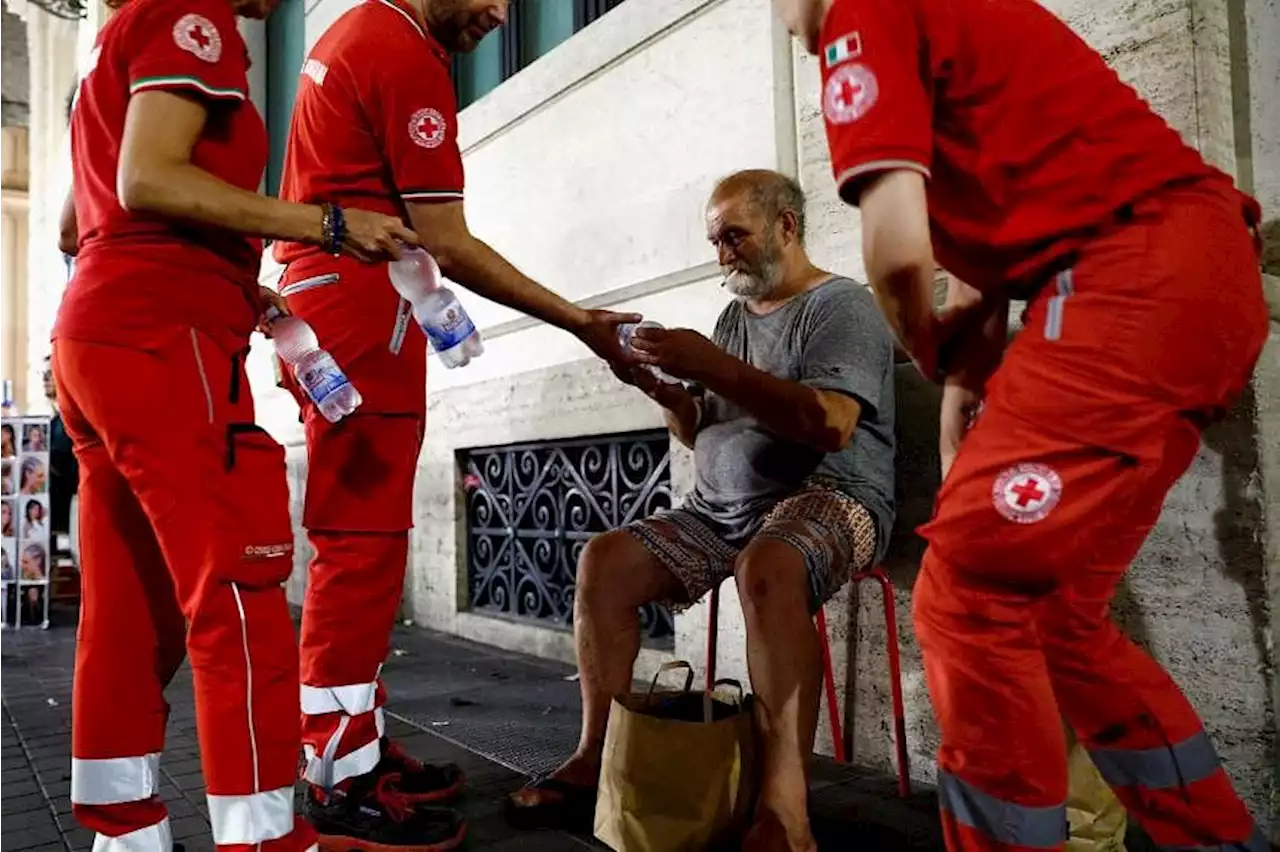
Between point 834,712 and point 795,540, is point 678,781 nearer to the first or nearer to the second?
point 795,540

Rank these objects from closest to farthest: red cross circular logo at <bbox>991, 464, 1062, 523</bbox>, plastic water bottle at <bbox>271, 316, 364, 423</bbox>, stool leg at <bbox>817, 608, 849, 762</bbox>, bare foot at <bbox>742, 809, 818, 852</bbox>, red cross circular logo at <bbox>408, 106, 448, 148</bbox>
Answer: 1. red cross circular logo at <bbox>991, 464, 1062, 523</bbox>
2. bare foot at <bbox>742, 809, 818, 852</bbox>
3. plastic water bottle at <bbox>271, 316, 364, 423</bbox>
4. red cross circular logo at <bbox>408, 106, 448, 148</bbox>
5. stool leg at <bbox>817, 608, 849, 762</bbox>

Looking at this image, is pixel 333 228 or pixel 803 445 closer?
pixel 333 228

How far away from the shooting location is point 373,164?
7.22ft

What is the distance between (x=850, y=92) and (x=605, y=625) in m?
1.42

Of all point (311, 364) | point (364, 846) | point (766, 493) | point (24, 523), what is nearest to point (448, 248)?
point (311, 364)

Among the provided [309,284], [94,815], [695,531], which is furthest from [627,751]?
[309,284]

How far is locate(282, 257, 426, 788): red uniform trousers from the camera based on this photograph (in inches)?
84.2

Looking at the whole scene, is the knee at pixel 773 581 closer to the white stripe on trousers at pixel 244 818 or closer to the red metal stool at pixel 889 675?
the red metal stool at pixel 889 675

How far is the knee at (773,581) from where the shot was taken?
2.02 meters

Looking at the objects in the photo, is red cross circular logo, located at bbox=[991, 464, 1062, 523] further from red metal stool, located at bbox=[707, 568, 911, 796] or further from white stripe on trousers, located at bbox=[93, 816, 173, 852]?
white stripe on trousers, located at bbox=[93, 816, 173, 852]

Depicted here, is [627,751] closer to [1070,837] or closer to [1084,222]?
[1070,837]

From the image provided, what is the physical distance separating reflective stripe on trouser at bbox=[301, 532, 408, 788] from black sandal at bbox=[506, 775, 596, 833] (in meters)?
0.36

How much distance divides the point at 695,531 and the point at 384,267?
100 cm

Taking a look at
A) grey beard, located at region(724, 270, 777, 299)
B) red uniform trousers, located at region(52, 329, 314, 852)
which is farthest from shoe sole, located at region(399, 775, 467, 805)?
grey beard, located at region(724, 270, 777, 299)
